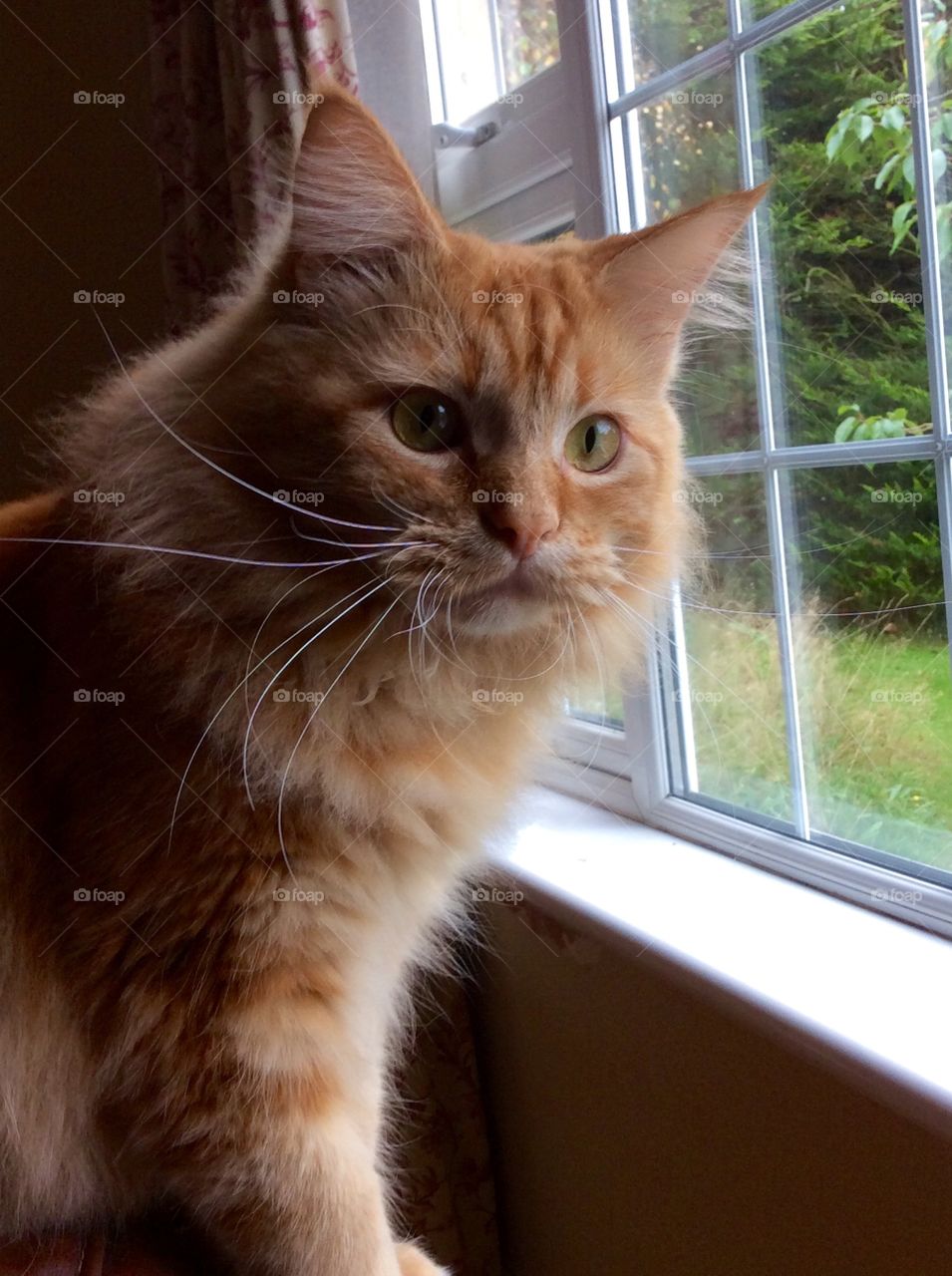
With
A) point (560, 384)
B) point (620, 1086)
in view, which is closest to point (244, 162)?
point (560, 384)

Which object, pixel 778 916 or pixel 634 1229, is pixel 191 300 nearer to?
pixel 778 916

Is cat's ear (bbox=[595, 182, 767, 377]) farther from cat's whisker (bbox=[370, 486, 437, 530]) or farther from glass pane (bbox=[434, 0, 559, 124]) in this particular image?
glass pane (bbox=[434, 0, 559, 124])

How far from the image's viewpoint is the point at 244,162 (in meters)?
1.67

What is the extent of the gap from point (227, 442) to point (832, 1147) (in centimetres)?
93

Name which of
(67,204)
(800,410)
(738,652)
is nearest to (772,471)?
(800,410)

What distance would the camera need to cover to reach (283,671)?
99cm

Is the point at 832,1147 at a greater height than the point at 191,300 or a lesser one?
lesser

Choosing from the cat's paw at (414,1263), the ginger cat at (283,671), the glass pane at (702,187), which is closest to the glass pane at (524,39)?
the glass pane at (702,187)

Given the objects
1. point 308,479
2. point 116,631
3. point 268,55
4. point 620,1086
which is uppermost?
point 268,55

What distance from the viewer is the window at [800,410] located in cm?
116

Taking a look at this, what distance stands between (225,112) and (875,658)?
142cm

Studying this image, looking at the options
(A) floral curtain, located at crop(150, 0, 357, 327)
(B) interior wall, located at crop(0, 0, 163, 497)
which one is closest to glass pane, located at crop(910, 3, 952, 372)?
(A) floral curtain, located at crop(150, 0, 357, 327)

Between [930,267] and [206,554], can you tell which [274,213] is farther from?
[930,267]

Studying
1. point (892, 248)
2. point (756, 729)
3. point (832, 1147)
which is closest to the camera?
point (832, 1147)
